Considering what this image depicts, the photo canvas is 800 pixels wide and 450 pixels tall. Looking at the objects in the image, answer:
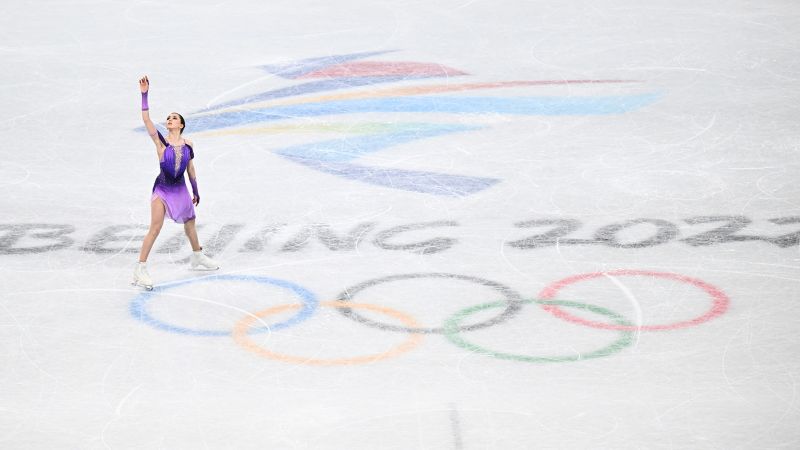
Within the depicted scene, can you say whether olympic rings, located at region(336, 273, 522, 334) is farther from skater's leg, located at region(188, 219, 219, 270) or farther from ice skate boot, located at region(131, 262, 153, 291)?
ice skate boot, located at region(131, 262, 153, 291)

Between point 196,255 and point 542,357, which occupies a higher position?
point 196,255

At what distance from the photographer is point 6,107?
1503 cm

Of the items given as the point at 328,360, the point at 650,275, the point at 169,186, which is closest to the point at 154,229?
the point at 169,186

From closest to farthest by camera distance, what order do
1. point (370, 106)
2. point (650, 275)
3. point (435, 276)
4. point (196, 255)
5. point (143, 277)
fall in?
point (143, 277) < point (650, 275) < point (435, 276) < point (196, 255) < point (370, 106)

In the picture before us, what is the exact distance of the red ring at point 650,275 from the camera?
879cm

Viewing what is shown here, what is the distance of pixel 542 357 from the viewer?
8.26 m

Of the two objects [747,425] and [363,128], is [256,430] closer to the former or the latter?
[747,425]

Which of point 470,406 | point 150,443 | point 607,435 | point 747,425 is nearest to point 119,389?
point 150,443

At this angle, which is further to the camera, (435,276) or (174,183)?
(435,276)

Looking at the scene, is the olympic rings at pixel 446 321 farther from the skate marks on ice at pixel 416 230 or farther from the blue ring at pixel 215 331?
the skate marks on ice at pixel 416 230

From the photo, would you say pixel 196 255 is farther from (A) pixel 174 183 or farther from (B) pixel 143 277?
(A) pixel 174 183

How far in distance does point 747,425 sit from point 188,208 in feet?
16.2

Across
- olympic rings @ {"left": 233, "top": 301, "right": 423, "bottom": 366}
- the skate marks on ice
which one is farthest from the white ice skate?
olympic rings @ {"left": 233, "top": 301, "right": 423, "bottom": 366}

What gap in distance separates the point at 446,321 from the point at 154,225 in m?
2.60
